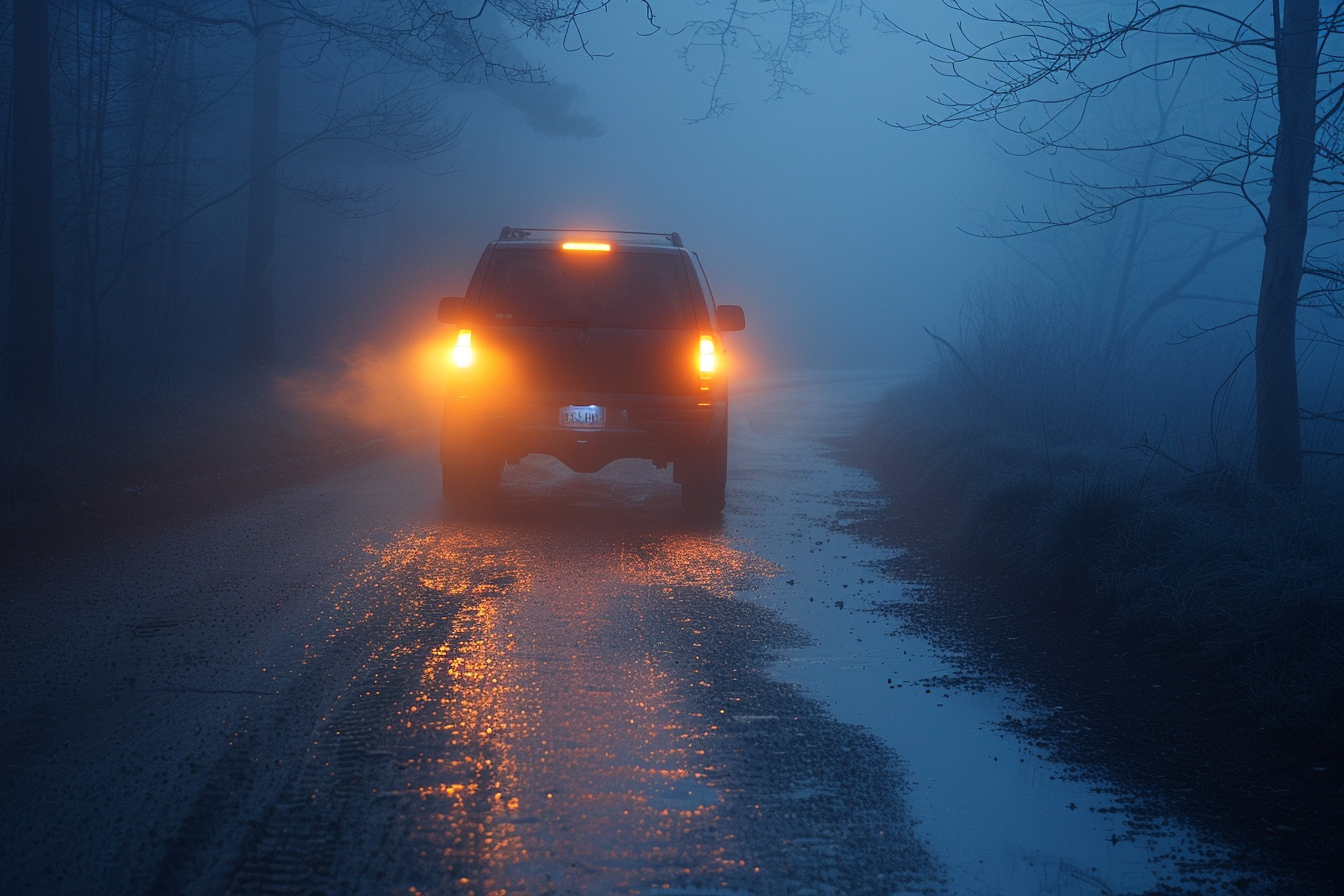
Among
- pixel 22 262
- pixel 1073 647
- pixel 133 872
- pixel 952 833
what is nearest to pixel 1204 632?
pixel 1073 647

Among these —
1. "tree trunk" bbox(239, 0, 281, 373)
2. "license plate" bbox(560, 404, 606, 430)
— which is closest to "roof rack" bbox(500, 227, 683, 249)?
"license plate" bbox(560, 404, 606, 430)

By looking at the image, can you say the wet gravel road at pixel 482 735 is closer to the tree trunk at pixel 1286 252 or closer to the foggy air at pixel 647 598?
the foggy air at pixel 647 598

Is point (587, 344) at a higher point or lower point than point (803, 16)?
lower

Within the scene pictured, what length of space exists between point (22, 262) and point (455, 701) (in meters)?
9.44

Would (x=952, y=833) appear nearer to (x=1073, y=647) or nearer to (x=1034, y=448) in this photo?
(x=1073, y=647)

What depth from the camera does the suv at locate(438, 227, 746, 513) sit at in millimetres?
8203

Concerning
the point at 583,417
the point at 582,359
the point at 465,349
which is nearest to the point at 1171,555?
the point at 583,417

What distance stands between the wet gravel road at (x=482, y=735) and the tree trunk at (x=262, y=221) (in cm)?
1178

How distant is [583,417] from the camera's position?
8188 millimetres

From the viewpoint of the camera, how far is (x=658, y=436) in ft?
27.3

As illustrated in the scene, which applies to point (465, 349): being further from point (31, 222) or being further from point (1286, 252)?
point (1286, 252)

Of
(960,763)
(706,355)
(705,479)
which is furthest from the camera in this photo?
(705,479)

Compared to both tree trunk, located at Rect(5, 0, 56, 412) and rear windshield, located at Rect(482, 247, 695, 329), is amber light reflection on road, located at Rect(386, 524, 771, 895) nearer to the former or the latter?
rear windshield, located at Rect(482, 247, 695, 329)

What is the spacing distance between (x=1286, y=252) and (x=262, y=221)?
15920 millimetres
